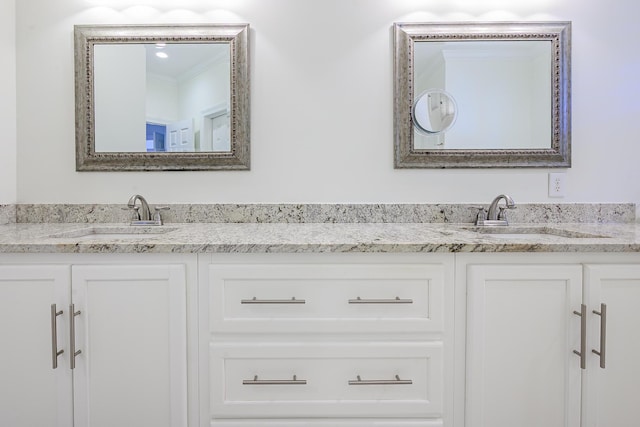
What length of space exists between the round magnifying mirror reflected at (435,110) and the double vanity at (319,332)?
2.38 ft

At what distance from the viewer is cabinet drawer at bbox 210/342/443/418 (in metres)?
1.06

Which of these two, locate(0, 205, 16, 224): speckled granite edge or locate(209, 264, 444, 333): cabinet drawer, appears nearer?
locate(209, 264, 444, 333): cabinet drawer

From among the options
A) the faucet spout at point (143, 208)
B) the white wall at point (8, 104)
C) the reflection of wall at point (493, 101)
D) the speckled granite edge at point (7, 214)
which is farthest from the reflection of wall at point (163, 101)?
the reflection of wall at point (493, 101)

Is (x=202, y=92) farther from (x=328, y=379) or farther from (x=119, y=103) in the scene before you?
(x=328, y=379)

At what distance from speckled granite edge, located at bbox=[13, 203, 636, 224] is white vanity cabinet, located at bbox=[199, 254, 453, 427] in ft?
1.86

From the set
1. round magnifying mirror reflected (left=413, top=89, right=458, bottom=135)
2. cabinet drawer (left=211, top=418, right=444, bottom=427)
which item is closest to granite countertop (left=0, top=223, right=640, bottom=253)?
cabinet drawer (left=211, top=418, right=444, bottom=427)

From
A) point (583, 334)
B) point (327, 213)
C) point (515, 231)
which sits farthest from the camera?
point (327, 213)

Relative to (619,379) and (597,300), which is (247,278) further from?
(619,379)

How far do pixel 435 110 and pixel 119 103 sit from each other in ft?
4.54

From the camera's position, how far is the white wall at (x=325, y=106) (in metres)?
1.62

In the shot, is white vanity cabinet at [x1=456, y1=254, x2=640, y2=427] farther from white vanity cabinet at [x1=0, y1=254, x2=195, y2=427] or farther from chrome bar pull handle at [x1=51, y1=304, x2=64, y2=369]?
chrome bar pull handle at [x1=51, y1=304, x2=64, y2=369]

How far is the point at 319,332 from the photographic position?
1062mm

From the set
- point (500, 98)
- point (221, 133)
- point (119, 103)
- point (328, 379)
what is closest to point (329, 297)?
point (328, 379)

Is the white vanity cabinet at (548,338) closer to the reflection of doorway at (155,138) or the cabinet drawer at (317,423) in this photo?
the cabinet drawer at (317,423)
